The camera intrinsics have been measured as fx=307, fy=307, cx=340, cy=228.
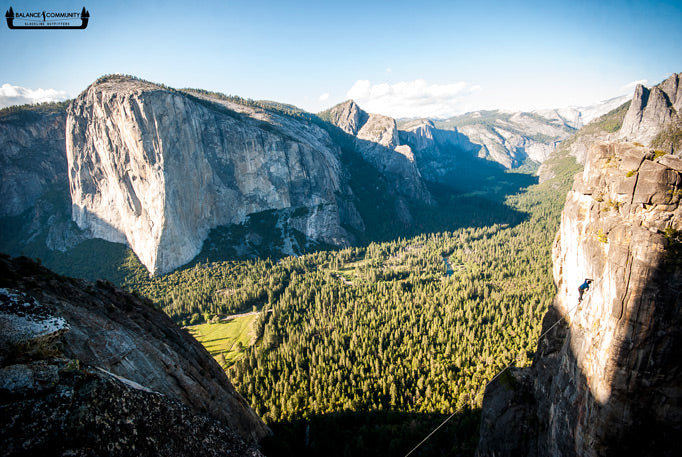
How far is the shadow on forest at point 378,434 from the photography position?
116 ft

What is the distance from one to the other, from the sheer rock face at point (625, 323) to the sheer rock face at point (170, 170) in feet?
348

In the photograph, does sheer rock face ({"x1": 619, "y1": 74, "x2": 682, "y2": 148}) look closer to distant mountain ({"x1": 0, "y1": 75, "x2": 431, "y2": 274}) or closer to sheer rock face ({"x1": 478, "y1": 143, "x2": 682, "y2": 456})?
distant mountain ({"x1": 0, "y1": 75, "x2": 431, "y2": 274})

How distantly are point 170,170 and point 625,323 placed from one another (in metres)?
111

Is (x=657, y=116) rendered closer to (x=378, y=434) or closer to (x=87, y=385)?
(x=378, y=434)

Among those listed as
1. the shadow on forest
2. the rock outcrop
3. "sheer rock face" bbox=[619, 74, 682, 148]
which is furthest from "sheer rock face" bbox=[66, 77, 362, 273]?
"sheer rock face" bbox=[619, 74, 682, 148]

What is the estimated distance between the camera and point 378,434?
38.8 metres

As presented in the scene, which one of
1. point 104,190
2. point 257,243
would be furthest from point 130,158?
point 257,243

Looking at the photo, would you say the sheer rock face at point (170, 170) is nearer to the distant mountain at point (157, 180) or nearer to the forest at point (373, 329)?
the distant mountain at point (157, 180)

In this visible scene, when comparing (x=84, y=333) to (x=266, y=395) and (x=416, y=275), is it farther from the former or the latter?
(x=416, y=275)

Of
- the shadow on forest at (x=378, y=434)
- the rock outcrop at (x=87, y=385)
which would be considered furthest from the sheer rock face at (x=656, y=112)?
the rock outcrop at (x=87, y=385)

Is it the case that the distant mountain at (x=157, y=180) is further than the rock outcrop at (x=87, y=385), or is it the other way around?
the distant mountain at (x=157, y=180)

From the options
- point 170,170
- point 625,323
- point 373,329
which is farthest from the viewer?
point 170,170

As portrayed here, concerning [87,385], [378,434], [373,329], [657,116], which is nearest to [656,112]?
[657,116]

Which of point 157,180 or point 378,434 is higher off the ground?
point 157,180
